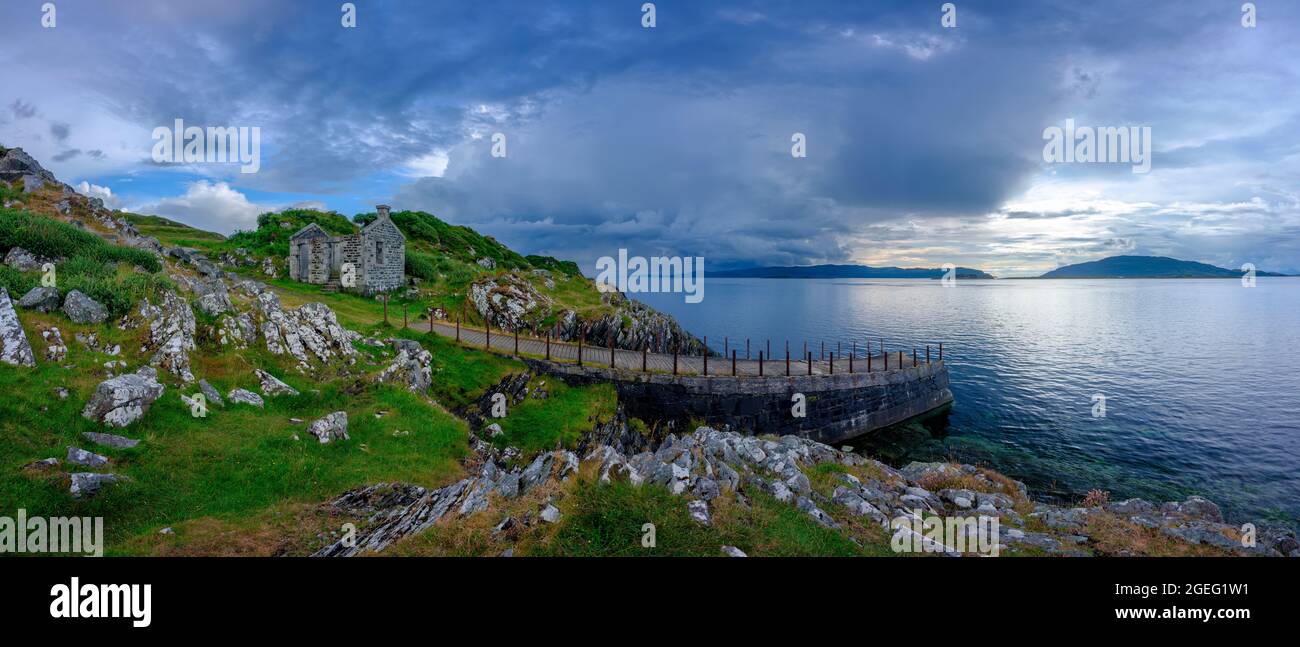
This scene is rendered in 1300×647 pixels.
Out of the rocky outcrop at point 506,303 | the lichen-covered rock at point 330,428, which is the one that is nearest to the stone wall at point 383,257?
the rocky outcrop at point 506,303

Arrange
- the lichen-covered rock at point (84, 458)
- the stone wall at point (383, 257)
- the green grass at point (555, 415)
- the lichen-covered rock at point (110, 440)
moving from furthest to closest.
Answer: the stone wall at point (383, 257) < the green grass at point (555, 415) < the lichen-covered rock at point (110, 440) < the lichen-covered rock at point (84, 458)

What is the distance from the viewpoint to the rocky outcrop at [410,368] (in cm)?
2105

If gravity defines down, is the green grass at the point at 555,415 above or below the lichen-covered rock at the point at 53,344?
below

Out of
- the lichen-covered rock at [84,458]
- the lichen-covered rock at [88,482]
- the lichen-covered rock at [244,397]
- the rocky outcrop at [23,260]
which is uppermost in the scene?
the rocky outcrop at [23,260]

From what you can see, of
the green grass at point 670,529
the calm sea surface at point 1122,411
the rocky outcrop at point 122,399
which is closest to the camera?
the green grass at point 670,529

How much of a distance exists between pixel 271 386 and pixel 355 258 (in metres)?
30.7

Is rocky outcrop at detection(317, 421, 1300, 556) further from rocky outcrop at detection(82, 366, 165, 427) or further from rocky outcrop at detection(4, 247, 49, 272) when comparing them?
rocky outcrop at detection(4, 247, 49, 272)

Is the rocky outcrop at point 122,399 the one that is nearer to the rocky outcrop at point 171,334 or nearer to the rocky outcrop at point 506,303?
the rocky outcrop at point 171,334

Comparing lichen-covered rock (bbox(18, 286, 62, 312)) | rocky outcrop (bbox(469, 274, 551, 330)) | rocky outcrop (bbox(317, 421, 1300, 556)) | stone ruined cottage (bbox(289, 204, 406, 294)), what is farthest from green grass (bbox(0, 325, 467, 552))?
stone ruined cottage (bbox(289, 204, 406, 294))

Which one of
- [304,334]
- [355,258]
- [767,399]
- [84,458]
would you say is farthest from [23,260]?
[767,399]

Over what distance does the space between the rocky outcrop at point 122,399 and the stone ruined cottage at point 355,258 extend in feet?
104

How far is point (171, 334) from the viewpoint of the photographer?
1614 centimetres

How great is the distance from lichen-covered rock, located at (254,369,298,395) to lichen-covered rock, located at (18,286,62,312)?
551 centimetres
